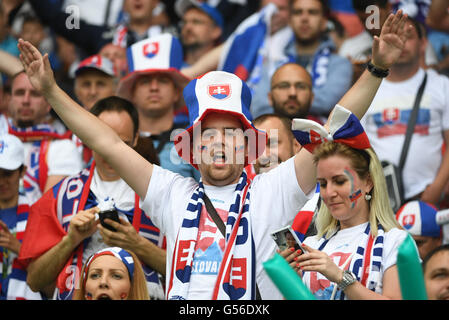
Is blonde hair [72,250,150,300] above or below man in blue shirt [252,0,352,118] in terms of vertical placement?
below

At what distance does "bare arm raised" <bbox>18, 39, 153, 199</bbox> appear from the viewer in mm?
4543

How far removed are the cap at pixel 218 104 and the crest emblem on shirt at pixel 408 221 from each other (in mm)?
1629

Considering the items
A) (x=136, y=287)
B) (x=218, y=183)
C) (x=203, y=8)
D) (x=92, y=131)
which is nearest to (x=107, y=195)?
(x=136, y=287)

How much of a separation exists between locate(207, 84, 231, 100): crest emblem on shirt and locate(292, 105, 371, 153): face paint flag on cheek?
43 centimetres

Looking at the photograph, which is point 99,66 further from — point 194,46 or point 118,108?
point 118,108

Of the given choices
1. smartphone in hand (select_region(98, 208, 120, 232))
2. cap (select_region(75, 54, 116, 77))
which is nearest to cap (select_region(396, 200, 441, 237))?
smartphone in hand (select_region(98, 208, 120, 232))

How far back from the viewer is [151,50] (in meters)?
7.11

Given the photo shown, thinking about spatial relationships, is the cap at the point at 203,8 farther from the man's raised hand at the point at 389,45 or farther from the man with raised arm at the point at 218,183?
the man's raised hand at the point at 389,45

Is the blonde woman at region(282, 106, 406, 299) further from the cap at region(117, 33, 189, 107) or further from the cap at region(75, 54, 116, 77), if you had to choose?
the cap at region(75, 54, 116, 77)

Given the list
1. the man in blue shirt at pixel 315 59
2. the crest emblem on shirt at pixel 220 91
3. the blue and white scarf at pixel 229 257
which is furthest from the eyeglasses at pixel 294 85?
the blue and white scarf at pixel 229 257

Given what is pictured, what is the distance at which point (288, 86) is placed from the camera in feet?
22.1
